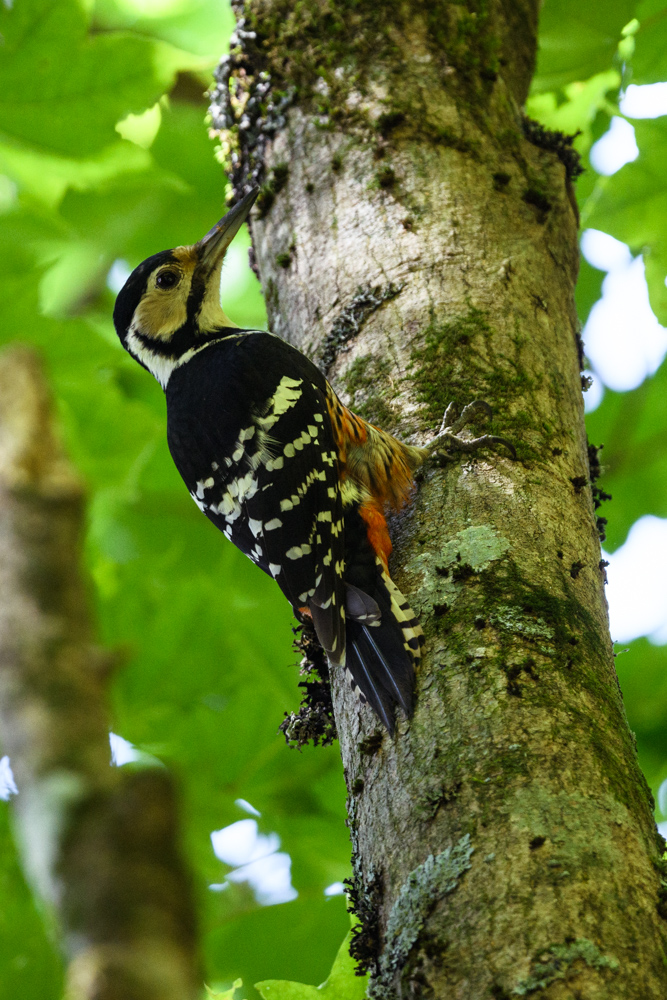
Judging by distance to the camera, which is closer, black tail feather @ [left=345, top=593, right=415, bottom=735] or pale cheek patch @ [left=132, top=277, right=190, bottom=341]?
black tail feather @ [left=345, top=593, right=415, bottom=735]

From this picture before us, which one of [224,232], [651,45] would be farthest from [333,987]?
[651,45]

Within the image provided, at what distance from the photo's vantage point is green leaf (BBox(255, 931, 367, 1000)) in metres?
1.75

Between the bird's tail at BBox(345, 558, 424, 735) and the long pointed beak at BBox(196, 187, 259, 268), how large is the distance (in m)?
1.34

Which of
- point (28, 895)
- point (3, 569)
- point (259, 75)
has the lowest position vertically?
point (3, 569)

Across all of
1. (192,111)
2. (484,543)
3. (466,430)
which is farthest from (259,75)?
(484,543)

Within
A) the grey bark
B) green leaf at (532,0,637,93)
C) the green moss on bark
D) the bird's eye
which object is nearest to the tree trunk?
the green moss on bark

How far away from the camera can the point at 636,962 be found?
1191 mm

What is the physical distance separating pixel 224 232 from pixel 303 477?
1.10 m

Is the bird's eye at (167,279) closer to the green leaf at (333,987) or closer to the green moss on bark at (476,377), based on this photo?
the green moss on bark at (476,377)

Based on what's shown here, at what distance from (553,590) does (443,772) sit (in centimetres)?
46

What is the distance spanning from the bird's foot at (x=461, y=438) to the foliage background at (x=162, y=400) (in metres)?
0.94

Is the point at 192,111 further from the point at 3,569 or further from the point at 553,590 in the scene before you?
the point at 3,569

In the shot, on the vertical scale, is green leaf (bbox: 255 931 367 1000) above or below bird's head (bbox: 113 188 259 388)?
below

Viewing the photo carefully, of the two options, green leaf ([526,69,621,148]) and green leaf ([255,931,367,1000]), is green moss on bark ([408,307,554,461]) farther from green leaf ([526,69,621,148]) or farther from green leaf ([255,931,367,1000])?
green leaf ([526,69,621,148])
